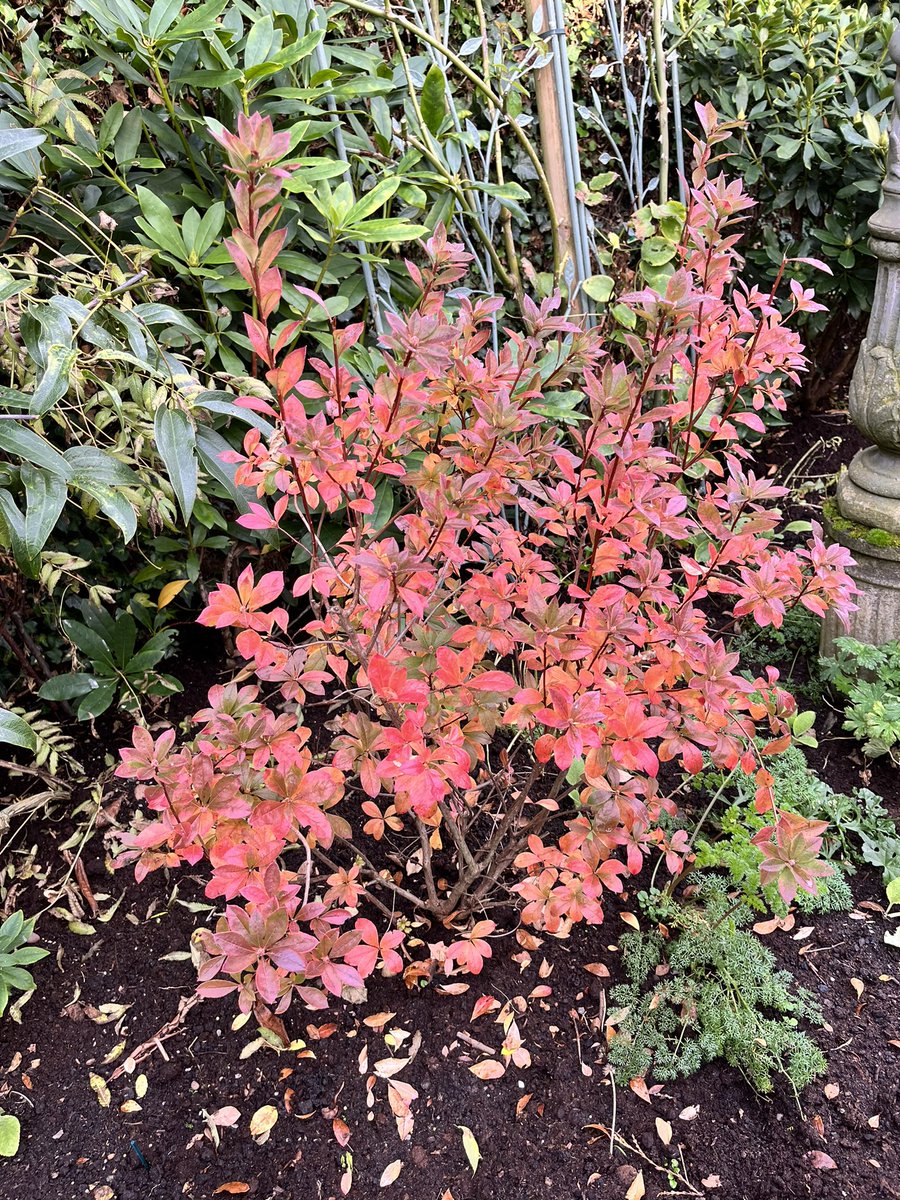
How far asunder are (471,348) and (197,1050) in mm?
1360

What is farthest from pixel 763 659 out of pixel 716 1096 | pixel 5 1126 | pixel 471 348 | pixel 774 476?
pixel 5 1126

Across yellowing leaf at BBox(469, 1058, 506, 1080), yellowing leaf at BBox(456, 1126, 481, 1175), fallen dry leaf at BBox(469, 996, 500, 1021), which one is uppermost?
fallen dry leaf at BBox(469, 996, 500, 1021)

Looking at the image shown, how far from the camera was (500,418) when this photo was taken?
121cm

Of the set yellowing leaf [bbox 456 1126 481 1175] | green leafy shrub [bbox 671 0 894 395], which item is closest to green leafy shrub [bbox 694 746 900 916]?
yellowing leaf [bbox 456 1126 481 1175]

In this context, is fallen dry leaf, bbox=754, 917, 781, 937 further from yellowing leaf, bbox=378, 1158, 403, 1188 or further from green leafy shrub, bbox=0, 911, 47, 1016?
green leafy shrub, bbox=0, 911, 47, 1016

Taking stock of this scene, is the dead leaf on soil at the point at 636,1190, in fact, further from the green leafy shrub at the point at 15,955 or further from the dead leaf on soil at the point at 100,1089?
the green leafy shrub at the point at 15,955

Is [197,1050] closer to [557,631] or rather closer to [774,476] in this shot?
[557,631]

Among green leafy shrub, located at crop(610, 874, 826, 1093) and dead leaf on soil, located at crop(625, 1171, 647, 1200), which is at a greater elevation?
green leafy shrub, located at crop(610, 874, 826, 1093)

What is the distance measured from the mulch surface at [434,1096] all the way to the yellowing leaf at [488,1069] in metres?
0.01

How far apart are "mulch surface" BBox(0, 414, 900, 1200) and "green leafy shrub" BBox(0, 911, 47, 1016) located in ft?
0.57

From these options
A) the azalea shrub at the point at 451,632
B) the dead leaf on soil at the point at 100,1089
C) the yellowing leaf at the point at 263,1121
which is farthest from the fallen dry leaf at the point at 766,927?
the dead leaf on soil at the point at 100,1089

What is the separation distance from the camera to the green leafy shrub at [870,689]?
2.01 meters

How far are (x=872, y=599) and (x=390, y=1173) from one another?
5.93ft

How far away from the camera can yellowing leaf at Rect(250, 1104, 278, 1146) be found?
1.46 metres
